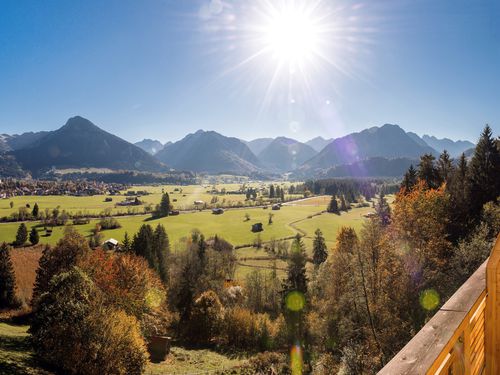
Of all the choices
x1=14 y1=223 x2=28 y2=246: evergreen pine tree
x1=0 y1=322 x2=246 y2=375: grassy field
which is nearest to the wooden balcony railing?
x1=0 y1=322 x2=246 y2=375: grassy field

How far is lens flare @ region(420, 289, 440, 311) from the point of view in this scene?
23.9m

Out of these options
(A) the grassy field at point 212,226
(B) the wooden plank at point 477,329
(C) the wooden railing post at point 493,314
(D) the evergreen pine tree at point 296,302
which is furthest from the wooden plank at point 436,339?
(A) the grassy field at point 212,226

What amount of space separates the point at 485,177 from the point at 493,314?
1501 inches

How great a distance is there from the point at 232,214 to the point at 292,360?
120182mm

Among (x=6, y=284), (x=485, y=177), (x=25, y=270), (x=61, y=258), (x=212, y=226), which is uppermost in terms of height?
(x=485, y=177)

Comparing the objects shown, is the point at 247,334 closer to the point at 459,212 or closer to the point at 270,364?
the point at 270,364

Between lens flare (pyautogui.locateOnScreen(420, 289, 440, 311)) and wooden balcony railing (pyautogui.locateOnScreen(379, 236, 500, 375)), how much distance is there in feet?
74.6

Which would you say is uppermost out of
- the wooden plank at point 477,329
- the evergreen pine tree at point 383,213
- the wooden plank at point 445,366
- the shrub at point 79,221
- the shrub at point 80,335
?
the wooden plank at point 445,366

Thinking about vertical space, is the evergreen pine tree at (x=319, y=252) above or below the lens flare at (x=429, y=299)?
below

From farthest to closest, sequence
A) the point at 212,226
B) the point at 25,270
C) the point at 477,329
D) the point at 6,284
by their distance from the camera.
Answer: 1. the point at 212,226
2. the point at 25,270
3. the point at 6,284
4. the point at 477,329

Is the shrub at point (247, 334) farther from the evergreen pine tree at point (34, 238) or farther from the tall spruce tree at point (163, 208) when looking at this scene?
the tall spruce tree at point (163, 208)

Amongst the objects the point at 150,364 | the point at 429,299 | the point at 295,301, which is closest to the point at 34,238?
the point at 150,364

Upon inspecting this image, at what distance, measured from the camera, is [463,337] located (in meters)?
3.27

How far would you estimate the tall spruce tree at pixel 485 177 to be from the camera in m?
35.1
